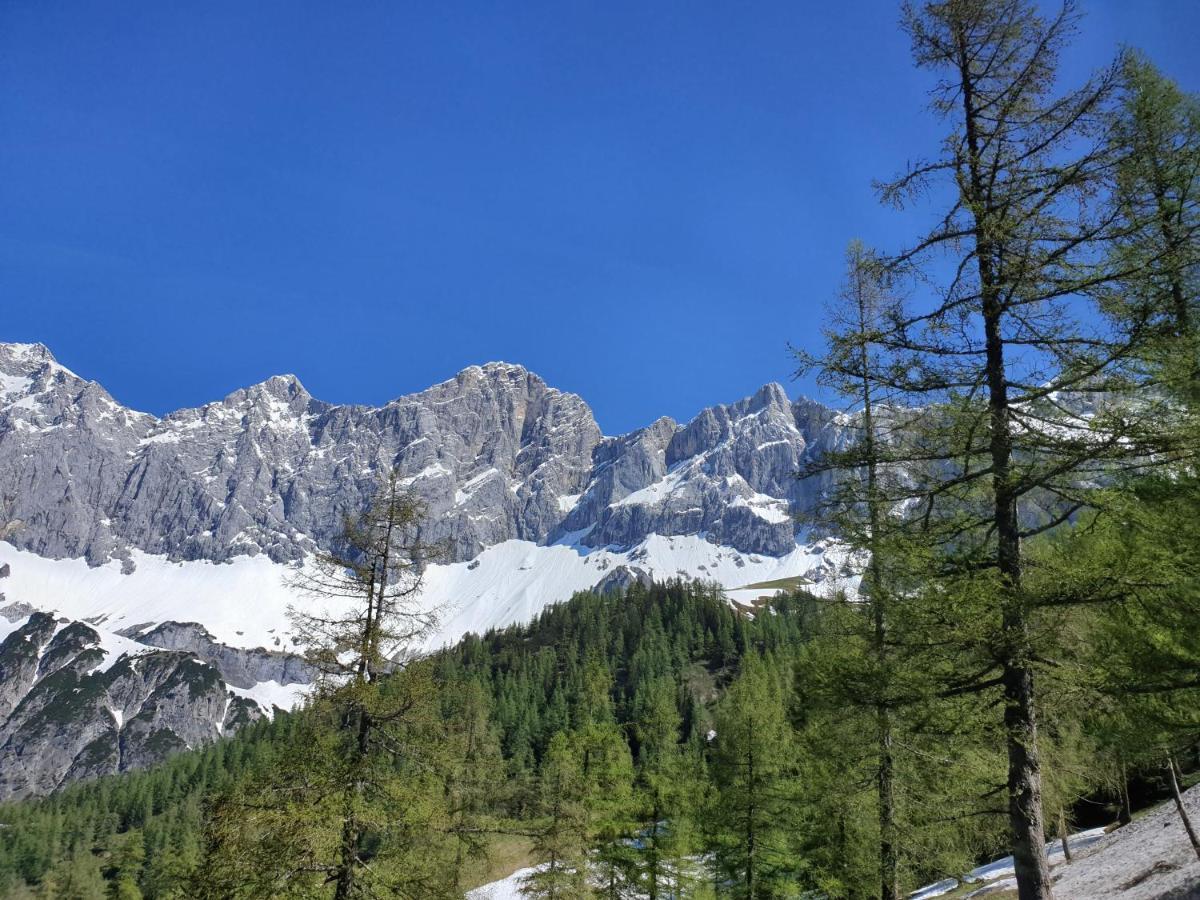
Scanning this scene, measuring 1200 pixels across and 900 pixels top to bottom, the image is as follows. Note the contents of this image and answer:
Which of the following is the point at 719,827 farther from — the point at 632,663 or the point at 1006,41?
the point at 632,663

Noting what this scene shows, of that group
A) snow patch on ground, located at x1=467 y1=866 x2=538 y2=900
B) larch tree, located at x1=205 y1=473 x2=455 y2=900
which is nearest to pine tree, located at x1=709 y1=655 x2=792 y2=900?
larch tree, located at x1=205 y1=473 x2=455 y2=900

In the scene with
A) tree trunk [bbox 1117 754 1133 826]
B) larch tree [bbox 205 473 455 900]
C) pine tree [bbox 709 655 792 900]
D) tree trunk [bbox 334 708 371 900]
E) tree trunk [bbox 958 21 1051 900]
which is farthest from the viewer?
tree trunk [bbox 1117 754 1133 826]

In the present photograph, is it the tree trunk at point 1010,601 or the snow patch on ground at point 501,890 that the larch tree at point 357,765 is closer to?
the tree trunk at point 1010,601

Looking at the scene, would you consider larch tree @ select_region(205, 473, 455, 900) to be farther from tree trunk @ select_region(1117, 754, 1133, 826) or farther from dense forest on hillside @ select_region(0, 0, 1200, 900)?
tree trunk @ select_region(1117, 754, 1133, 826)

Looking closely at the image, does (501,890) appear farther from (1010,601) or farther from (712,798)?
(1010,601)

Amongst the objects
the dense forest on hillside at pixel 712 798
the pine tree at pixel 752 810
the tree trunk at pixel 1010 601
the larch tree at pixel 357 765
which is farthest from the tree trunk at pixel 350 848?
the pine tree at pixel 752 810

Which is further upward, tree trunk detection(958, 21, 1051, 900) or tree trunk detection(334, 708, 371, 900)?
tree trunk detection(958, 21, 1051, 900)

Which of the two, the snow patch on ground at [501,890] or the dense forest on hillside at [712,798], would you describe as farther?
the snow patch on ground at [501,890]

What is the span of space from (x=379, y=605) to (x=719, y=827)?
1813 centimetres

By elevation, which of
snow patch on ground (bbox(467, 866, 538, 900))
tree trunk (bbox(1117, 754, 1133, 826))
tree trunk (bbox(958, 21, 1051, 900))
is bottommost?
snow patch on ground (bbox(467, 866, 538, 900))

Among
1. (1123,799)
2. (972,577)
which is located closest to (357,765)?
(972,577)

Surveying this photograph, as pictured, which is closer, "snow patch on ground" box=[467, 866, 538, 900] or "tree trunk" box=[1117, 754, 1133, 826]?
"tree trunk" box=[1117, 754, 1133, 826]

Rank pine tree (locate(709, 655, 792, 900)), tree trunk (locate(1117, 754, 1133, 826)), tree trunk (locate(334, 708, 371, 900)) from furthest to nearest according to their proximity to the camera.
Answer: tree trunk (locate(1117, 754, 1133, 826))
pine tree (locate(709, 655, 792, 900))
tree trunk (locate(334, 708, 371, 900))

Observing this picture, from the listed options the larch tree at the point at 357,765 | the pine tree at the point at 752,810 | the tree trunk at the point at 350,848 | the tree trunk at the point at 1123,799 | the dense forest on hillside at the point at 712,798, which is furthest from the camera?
the tree trunk at the point at 1123,799
